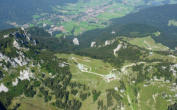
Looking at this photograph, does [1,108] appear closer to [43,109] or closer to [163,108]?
[43,109]

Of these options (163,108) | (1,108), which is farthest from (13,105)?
(163,108)

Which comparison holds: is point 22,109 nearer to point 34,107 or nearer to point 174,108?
point 34,107

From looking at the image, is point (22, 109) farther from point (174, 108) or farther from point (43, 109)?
point (174, 108)

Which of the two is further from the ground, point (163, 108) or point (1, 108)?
point (1, 108)

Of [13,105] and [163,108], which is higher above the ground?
[13,105]

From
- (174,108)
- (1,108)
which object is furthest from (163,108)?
(1,108)

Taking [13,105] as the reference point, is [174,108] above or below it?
below

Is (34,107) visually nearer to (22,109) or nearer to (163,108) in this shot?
(22,109)

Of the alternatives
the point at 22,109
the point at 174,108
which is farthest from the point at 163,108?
the point at 22,109
